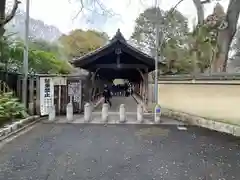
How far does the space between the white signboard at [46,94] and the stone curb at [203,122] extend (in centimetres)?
624

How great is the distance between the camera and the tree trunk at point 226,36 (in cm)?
1614

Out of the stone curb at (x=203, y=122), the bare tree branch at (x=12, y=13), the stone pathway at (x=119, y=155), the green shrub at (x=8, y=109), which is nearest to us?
the stone pathway at (x=119, y=155)

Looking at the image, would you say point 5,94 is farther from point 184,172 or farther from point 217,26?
point 217,26

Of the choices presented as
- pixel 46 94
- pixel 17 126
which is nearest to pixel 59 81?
pixel 46 94

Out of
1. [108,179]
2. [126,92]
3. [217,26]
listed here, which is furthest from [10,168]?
[126,92]

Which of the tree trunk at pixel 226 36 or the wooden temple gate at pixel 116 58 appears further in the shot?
the tree trunk at pixel 226 36

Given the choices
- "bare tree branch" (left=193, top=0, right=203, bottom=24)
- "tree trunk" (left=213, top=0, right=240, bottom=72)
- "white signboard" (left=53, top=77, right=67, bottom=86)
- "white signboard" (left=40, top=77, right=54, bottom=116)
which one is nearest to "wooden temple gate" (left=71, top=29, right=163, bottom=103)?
"white signboard" (left=53, top=77, right=67, bottom=86)

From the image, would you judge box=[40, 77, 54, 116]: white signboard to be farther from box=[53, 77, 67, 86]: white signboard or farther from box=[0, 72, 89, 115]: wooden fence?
box=[53, 77, 67, 86]: white signboard

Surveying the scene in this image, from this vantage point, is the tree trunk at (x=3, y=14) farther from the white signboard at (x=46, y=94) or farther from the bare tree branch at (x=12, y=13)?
the white signboard at (x=46, y=94)

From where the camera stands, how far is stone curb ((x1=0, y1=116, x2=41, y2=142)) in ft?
30.6

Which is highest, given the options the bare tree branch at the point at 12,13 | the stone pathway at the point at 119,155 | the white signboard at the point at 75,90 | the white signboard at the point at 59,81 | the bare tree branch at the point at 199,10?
the bare tree branch at the point at 199,10

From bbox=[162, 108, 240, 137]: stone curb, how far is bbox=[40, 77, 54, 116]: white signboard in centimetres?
624

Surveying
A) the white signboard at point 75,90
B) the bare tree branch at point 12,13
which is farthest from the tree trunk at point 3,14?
the white signboard at point 75,90

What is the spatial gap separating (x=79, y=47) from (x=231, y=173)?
30.4m
